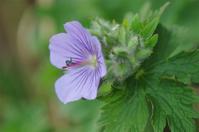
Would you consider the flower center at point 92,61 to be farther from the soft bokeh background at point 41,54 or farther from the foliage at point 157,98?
the soft bokeh background at point 41,54

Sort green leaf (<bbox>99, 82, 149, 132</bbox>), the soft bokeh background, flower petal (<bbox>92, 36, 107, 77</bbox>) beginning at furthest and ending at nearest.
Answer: the soft bokeh background < green leaf (<bbox>99, 82, 149, 132</bbox>) < flower petal (<bbox>92, 36, 107, 77</bbox>)

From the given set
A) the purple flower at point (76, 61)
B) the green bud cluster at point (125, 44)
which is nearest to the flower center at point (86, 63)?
the purple flower at point (76, 61)

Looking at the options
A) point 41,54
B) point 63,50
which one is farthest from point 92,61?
point 41,54

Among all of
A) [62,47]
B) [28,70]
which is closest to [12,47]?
[28,70]

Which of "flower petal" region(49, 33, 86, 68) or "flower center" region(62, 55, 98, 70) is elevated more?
"flower petal" region(49, 33, 86, 68)

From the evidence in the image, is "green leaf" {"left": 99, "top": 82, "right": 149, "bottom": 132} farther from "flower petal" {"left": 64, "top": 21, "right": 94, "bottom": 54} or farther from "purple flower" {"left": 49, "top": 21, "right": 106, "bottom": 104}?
"flower petal" {"left": 64, "top": 21, "right": 94, "bottom": 54}

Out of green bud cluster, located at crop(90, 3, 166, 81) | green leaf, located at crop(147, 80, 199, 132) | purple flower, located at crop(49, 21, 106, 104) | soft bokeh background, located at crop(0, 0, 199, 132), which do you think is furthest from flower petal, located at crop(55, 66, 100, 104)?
soft bokeh background, located at crop(0, 0, 199, 132)
